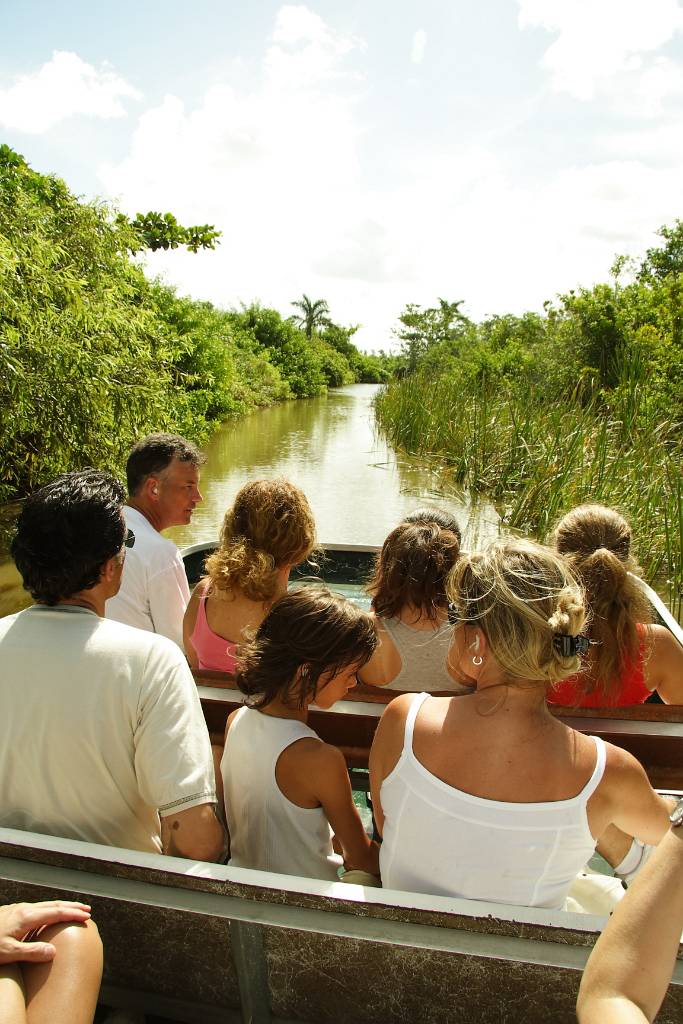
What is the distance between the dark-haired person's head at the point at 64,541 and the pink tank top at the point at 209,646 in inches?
30.9

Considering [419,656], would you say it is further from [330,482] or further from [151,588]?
[330,482]

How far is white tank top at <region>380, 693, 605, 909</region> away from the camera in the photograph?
1064 mm

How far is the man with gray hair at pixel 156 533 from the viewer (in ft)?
7.57

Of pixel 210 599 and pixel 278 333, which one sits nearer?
pixel 210 599

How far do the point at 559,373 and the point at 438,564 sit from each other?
38.6 feet

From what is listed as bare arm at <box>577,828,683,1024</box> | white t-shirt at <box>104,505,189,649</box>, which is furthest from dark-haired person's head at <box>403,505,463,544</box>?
bare arm at <box>577,828,683,1024</box>

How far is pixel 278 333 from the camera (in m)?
35.0

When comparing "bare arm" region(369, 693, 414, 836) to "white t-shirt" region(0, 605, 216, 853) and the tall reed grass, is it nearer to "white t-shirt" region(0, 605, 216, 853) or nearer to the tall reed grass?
"white t-shirt" region(0, 605, 216, 853)

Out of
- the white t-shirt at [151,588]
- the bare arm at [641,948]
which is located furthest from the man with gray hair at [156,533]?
the bare arm at [641,948]

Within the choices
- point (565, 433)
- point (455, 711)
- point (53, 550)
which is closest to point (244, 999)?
point (455, 711)

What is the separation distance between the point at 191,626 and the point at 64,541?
36.1 inches

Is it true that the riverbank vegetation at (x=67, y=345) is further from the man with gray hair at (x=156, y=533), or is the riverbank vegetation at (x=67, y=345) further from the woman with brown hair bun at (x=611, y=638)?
the woman with brown hair bun at (x=611, y=638)

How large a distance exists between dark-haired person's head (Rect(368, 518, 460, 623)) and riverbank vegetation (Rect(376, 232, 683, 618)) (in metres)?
2.34

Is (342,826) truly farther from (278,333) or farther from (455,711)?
(278,333)
